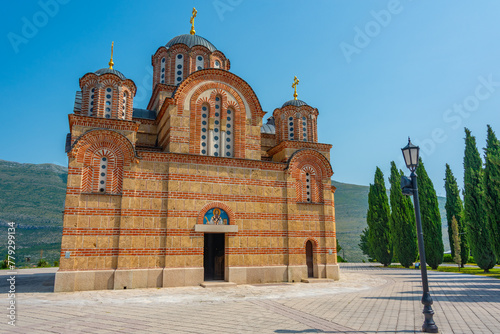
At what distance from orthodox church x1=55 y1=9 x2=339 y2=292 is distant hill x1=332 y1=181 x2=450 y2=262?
46.5m

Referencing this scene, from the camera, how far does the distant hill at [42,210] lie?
5533 centimetres

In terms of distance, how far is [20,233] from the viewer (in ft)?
→ 194

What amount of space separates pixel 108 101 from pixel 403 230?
23.7m

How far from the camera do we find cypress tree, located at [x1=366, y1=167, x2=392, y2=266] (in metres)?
29.6

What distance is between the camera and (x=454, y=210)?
3078 cm

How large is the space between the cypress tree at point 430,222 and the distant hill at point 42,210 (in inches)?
1398

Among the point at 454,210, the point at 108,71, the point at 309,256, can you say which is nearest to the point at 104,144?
the point at 108,71

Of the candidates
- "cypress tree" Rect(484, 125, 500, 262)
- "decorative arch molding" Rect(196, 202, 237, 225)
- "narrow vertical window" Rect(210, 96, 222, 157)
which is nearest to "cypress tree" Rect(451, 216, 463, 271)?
"cypress tree" Rect(484, 125, 500, 262)

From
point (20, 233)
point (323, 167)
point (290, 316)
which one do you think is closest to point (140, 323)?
point (290, 316)

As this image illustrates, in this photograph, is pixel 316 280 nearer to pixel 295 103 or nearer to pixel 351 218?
pixel 295 103

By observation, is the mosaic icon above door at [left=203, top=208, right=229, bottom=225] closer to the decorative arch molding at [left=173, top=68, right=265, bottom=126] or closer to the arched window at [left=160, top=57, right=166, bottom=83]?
the decorative arch molding at [left=173, top=68, right=265, bottom=126]

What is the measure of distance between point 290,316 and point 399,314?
2.82 metres

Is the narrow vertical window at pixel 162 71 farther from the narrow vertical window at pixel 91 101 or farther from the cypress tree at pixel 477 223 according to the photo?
the cypress tree at pixel 477 223

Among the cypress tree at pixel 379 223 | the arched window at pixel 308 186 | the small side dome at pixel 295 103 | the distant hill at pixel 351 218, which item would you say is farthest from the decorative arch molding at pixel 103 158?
the distant hill at pixel 351 218
